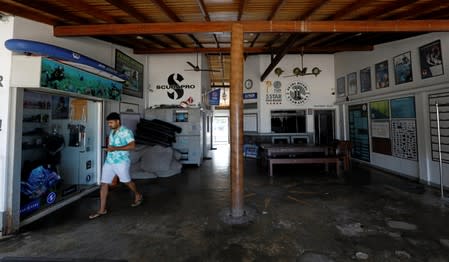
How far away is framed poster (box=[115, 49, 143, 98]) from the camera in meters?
6.00

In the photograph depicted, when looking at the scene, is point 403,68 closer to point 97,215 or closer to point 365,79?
point 365,79

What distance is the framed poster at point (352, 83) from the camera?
7.59 metres

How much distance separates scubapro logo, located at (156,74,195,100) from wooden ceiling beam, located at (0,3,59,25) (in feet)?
14.0

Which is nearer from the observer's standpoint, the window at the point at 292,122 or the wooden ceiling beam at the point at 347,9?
the wooden ceiling beam at the point at 347,9

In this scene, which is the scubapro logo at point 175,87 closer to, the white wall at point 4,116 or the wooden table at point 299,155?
the wooden table at point 299,155

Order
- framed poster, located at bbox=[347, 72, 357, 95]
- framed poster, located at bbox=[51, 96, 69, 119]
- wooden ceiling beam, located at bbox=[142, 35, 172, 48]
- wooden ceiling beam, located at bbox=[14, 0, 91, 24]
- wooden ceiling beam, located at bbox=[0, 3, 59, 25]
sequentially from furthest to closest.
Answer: framed poster, located at bbox=[347, 72, 357, 95], wooden ceiling beam, located at bbox=[142, 35, 172, 48], framed poster, located at bbox=[51, 96, 69, 119], wooden ceiling beam, located at bbox=[14, 0, 91, 24], wooden ceiling beam, located at bbox=[0, 3, 59, 25]

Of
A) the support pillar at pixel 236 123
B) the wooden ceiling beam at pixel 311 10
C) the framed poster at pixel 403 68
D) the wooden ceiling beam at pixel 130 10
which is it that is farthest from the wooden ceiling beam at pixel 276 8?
the framed poster at pixel 403 68

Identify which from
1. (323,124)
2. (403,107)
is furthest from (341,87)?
(403,107)

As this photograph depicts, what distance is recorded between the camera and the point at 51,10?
134 inches

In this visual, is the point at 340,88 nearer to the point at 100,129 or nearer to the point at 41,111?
the point at 100,129

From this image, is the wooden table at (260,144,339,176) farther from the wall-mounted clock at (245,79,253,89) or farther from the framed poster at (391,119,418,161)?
the wall-mounted clock at (245,79,253,89)

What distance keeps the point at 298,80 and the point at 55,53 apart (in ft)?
27.4

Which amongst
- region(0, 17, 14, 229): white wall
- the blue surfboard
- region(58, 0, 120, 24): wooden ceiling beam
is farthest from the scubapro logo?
region(0, 17, 14, 229): white wall

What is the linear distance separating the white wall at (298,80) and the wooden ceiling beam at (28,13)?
7.17 metres
